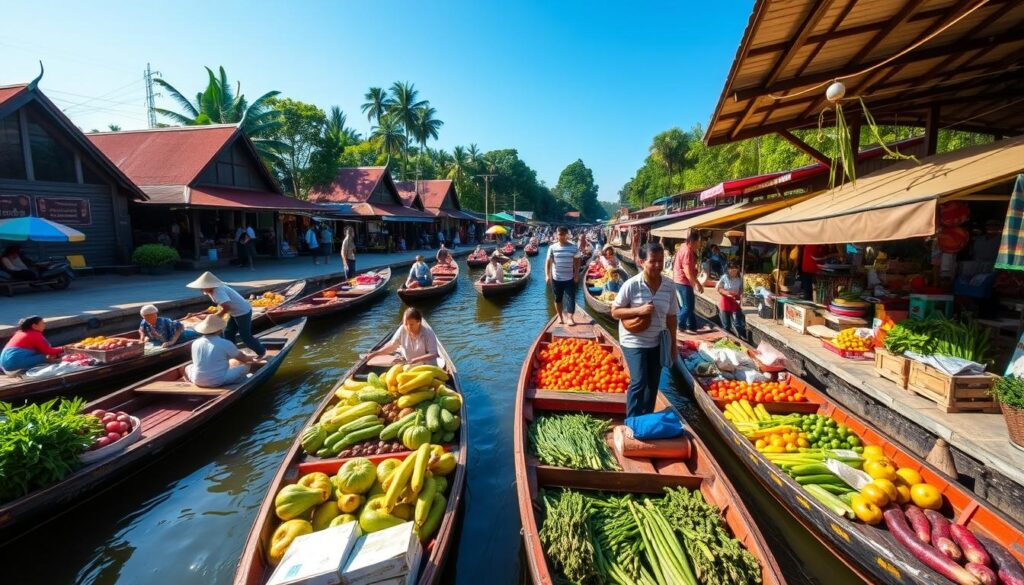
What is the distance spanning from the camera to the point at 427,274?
14867 millimetres

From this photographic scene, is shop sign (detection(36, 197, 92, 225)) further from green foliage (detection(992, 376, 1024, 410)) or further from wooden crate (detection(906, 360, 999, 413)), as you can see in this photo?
green foliage (detection(992, 376, 1024, 410))

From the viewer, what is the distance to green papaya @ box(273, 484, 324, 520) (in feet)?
10.5

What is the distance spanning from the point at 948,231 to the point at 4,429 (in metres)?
10.7

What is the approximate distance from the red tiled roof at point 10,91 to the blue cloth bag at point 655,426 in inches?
697

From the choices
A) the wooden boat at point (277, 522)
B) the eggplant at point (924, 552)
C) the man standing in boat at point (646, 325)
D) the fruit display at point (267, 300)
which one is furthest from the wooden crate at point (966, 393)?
the fruit display at point (267, 300)

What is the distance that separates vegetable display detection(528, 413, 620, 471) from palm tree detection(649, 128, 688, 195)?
54532 mm

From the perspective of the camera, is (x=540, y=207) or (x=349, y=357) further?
(x=540, y=207)

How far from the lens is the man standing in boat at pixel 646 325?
431 centimetres

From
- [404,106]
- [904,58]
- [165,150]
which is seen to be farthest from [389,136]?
[904,58]

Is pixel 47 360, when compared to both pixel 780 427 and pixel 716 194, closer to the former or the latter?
pixel 780 427

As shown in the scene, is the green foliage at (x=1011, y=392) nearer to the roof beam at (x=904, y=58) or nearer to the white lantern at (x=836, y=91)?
the roof beam at (x=904, y=58)

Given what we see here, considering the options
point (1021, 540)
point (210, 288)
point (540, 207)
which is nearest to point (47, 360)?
point (210, 288)

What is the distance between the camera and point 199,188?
17125 millimetres

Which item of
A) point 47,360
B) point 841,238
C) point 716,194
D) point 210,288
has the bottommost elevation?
point 47,360
